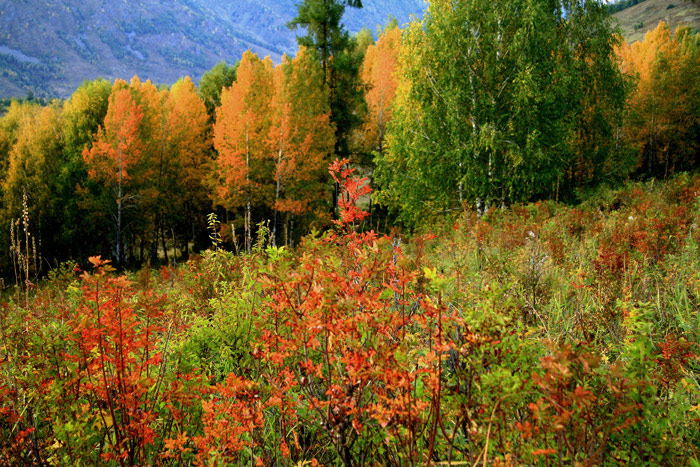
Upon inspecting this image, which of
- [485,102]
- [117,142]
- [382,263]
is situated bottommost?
[382,263]

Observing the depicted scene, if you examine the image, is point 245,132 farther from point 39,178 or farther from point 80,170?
point 39,178

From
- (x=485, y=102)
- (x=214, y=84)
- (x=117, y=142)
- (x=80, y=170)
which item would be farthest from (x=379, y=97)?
(x=80, y=170)

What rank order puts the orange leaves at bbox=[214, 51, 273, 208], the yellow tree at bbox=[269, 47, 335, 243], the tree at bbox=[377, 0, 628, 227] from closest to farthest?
the tree at bbox=[377, 0, 628, 227]
the orange leaves at bbox=[214, 51, 273, 208]
the yellow tree at bbox=[269, 47, 335, 243]

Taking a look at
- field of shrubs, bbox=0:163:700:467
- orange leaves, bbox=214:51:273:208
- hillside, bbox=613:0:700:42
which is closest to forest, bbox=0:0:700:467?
field of shrubs, bbox=0:163:700:467

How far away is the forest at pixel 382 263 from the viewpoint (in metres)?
1.30

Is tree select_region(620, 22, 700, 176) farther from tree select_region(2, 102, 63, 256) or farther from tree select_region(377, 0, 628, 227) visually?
tree select_region(2, 102, 63, 256)

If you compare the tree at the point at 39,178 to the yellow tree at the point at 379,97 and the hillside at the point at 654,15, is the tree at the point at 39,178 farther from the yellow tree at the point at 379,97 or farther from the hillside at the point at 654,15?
the hillside at the point at 654,15

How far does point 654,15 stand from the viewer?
99.1 m

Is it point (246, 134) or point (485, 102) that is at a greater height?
point (246, 134)

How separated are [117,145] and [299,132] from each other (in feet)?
31.5

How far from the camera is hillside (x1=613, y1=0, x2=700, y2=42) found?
8325 centimetres

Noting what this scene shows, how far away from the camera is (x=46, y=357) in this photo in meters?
2.02

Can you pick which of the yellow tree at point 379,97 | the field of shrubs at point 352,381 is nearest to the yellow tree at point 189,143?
the yellow tree at point 379,97

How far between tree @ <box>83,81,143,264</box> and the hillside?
96239 mm
